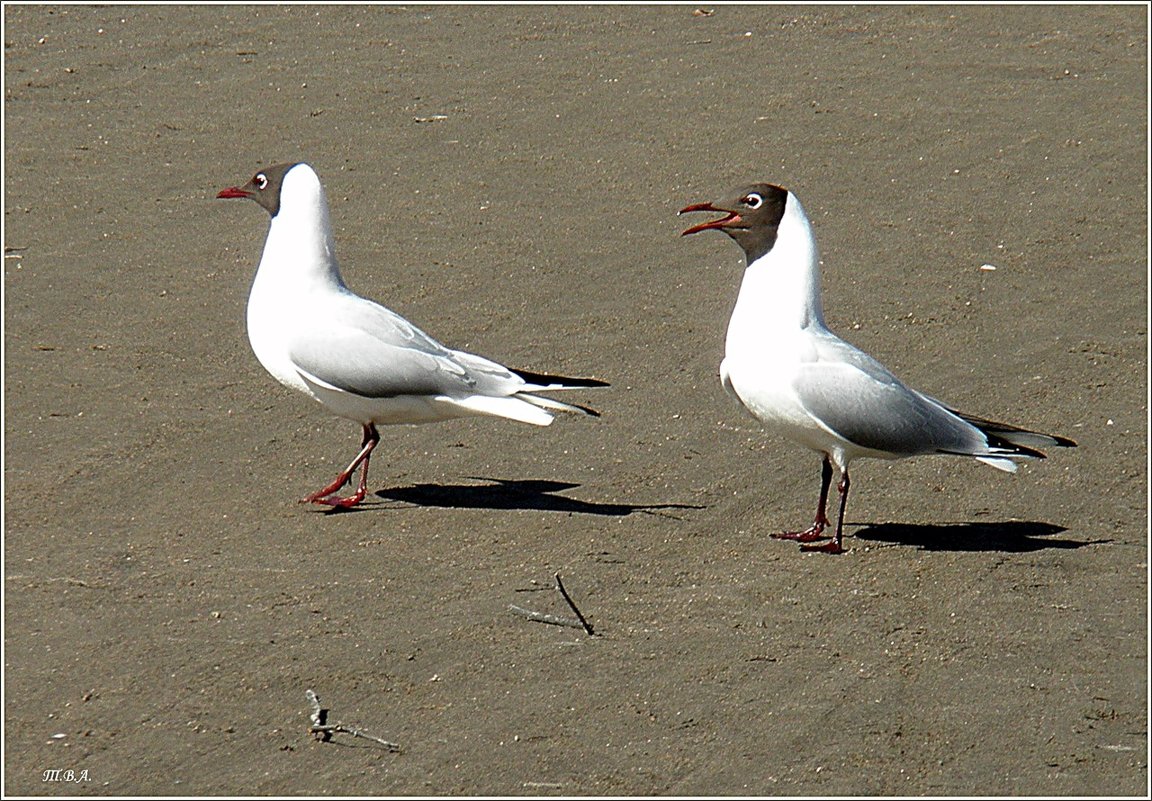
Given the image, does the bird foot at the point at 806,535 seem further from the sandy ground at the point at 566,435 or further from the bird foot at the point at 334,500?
the bird foot at the point at 334,500

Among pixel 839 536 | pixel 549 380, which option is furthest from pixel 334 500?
pixel 839 536

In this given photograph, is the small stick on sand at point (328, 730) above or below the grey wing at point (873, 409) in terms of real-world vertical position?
below

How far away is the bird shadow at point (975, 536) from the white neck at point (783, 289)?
868 mm

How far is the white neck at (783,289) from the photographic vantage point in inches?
267

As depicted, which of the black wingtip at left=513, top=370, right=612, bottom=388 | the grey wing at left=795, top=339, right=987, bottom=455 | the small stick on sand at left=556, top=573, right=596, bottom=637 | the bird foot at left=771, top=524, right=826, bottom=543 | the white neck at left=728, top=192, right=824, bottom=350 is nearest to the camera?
the small stick on sand at left=556, top=573, right=596, bottom=637

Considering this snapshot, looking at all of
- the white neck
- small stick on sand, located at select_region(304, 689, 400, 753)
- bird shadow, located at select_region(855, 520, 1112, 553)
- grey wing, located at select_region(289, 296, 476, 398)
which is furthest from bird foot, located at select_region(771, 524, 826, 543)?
small stick on sand, located at select_region(304, 689, 400, 753)

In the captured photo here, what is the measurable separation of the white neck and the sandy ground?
81 cm

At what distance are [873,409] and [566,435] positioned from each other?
1.75 metres

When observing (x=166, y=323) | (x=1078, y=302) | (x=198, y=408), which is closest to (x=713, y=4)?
(x=1078, y=302)

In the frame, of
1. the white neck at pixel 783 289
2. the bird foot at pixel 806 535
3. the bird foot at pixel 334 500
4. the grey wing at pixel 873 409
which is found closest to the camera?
the grey wing at pixel 873 409

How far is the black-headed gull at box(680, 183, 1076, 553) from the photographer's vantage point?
667 centimetres

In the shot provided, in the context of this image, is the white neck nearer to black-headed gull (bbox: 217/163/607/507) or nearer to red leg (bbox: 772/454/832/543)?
red leg (bbox: 772/454/832/543)

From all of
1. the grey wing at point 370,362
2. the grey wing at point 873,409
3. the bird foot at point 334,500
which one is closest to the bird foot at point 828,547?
the grey wing at point 873,409

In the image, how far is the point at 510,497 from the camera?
7289 mm
